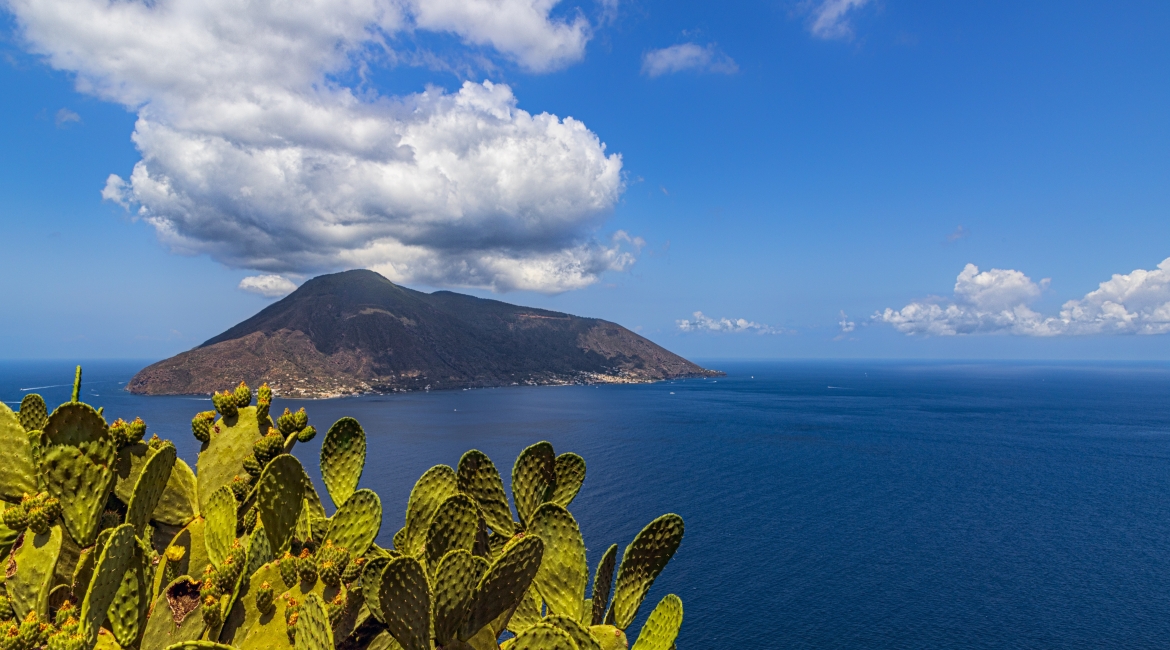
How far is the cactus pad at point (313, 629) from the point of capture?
5.36 meters

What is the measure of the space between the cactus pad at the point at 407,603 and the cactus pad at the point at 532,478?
3.61m

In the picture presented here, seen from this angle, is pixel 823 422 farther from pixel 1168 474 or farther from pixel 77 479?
pixel 77 479

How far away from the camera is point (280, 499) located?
6879 millimetres

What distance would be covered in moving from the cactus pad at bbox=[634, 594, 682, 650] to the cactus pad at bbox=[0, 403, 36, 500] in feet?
25.2

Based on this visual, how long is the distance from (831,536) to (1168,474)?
53783 mm

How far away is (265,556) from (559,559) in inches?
→ 139

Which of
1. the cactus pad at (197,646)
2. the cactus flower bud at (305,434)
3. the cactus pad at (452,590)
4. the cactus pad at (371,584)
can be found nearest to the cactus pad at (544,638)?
the cactus pad at (452,590)

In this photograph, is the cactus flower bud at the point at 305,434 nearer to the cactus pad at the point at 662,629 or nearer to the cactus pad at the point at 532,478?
the cactus pad at the point at 532,478

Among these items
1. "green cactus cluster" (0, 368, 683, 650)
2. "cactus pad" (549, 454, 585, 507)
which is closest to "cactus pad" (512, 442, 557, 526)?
"green cactus cluster" (0, 368, 683, 650)

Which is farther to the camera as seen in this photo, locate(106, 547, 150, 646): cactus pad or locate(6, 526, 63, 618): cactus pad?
locate(6, 526, 63, 618): cactus pad

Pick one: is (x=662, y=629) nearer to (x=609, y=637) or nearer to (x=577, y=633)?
(x=609, y=637)

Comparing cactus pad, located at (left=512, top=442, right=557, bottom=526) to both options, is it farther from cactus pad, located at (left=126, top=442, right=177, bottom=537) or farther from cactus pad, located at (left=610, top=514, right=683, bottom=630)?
cactus pad, located at (left=126, top=442, right=177, bottom=537)

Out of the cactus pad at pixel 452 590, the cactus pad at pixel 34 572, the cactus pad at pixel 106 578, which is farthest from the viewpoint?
the cactus pad at pixel 34 572

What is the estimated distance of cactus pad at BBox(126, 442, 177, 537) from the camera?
267 inches
